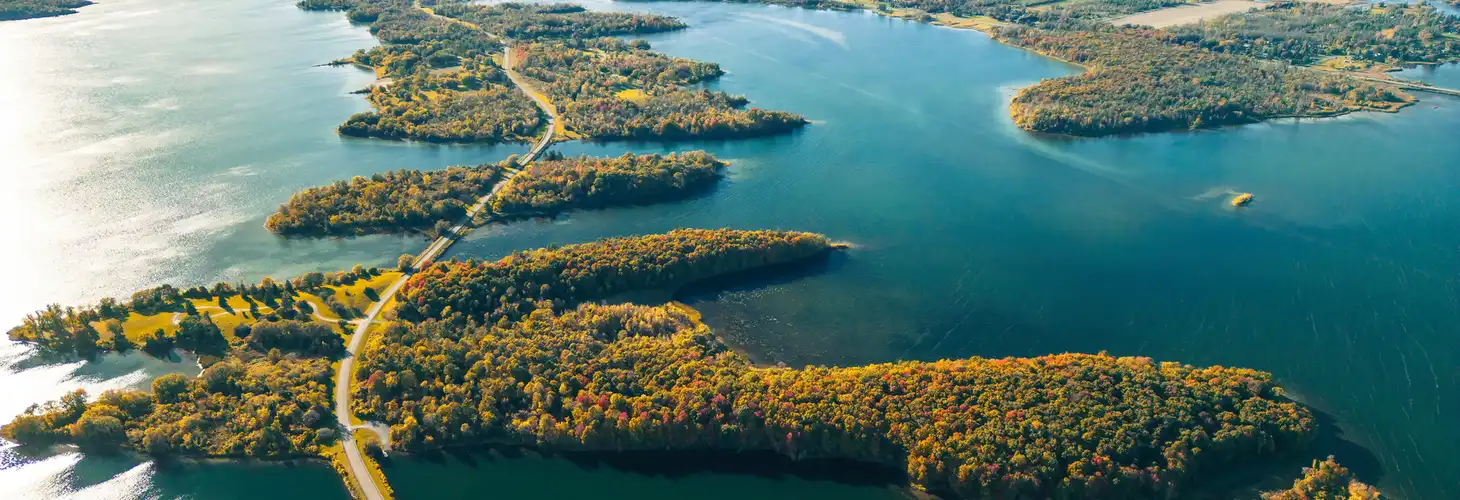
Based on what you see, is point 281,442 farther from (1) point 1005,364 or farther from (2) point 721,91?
(2) point 721,91

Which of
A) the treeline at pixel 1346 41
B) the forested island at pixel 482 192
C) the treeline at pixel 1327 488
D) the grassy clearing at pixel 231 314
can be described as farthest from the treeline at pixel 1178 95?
the grassy clearing at pixel 231 314

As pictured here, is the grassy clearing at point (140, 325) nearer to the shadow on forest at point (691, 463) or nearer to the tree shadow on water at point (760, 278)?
the shadow on forest at point (691, 463)

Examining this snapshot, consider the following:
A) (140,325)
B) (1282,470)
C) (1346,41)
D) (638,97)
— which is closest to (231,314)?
(140,325)

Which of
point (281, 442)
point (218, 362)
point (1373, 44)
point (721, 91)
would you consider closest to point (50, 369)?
point (218, 362)

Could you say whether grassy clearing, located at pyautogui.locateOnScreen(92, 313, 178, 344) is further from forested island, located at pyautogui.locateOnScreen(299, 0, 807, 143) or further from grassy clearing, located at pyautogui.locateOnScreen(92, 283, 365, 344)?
forested island, located at pyautogui.locateOnScreen(299, 0, 807, 143)

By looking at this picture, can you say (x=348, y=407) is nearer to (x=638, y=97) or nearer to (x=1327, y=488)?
(x=1327, y=488)

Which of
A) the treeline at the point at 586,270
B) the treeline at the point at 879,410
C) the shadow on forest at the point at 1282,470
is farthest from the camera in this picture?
the treeline at the point at 586,270
